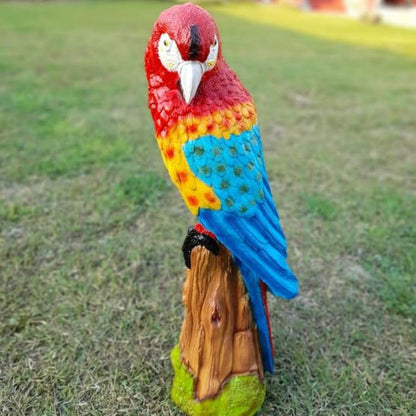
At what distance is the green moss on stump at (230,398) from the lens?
147 centimetres

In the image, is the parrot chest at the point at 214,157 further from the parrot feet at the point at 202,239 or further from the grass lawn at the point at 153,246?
the grass lawn at the point at 153,246

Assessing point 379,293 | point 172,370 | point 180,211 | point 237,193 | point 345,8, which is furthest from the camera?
point 345,8

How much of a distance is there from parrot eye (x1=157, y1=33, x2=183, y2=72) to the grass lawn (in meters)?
1.19

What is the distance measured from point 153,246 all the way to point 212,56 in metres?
1.47

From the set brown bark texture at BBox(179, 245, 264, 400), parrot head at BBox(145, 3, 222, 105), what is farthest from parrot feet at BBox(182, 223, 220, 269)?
parrot head at BBox(145, 3, 222, 105)

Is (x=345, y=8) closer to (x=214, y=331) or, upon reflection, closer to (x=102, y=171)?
(x=102, y=171)

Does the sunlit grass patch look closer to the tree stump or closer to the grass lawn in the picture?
the grass lawn

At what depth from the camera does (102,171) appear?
3.13m

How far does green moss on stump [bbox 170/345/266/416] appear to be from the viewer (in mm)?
1469

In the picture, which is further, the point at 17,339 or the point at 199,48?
the point at 17,339

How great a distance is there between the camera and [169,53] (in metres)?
1.11

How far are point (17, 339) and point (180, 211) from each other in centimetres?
123

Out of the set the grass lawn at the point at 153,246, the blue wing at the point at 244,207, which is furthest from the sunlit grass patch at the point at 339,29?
the blue wing at the point at 244,207

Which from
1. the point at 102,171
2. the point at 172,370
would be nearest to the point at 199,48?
the point at 172,370
